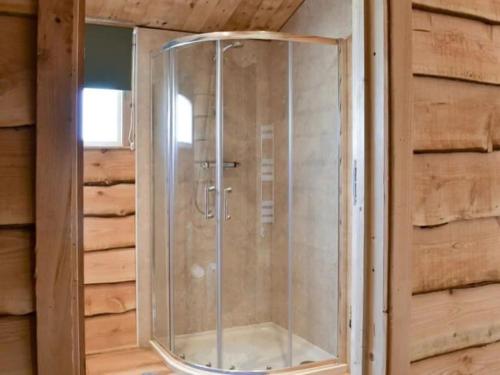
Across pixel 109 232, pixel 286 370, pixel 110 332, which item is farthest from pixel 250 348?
pixel 109 232

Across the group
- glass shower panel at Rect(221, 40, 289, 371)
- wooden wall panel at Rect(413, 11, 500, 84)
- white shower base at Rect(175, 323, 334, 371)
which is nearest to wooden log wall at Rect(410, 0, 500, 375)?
wooden wall panel at Rect(413, 11, 500, 84)

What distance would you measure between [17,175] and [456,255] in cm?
104

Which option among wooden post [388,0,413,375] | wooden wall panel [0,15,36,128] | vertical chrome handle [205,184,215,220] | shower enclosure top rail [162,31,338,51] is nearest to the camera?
wooden wall panel [0,15,36,128]

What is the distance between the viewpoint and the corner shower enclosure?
315 cm

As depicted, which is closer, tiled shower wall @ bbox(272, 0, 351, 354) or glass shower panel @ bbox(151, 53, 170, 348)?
tiled shower wall @ bbox(272, 0, 351, 354)

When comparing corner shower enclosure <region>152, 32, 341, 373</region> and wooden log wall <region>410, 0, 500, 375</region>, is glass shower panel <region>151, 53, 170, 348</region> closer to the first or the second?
corner shower enclosure <region>152, 32, 341, 373</region>

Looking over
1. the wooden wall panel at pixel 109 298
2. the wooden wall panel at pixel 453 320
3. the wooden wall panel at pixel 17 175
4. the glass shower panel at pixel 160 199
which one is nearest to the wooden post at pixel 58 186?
the wooden wall panel at pixel 17 175

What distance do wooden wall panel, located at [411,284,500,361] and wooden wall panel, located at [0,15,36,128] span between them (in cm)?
96

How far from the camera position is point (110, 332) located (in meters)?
3.34

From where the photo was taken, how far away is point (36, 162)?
85cm

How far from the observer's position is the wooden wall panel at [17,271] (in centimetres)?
85

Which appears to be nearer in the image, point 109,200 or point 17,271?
point 17,271

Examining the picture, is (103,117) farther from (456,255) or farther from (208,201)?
(456,255)

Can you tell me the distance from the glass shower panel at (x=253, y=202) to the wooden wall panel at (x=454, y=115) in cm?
206
